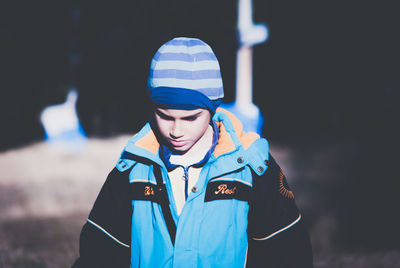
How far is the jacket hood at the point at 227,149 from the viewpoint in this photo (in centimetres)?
123

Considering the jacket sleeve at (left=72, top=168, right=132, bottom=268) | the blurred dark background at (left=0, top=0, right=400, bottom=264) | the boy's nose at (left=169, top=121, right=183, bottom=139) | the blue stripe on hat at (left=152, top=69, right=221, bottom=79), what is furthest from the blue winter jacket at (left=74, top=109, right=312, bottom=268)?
the blurred dark background at (left=0, top=0, right=400, bottom=264)

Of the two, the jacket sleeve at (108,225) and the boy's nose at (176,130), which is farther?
the jacket sleeve at (108,225)

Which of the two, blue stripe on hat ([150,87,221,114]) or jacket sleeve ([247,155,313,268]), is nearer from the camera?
blue stripe on hat ([150,87,221,114])

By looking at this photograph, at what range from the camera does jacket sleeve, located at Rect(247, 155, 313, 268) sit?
1242mm

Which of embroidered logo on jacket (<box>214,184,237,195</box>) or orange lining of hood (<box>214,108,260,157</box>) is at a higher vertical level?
orange lining of hood (<box>214,108,260,157</box>)

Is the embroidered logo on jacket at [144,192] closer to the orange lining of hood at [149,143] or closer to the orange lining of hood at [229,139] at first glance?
the orange lining of hood at [149,143]

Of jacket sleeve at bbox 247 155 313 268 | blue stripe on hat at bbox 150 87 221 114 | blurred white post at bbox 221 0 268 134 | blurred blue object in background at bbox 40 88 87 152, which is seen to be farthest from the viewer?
blurred blue object in background at bbox 40 88 87 152

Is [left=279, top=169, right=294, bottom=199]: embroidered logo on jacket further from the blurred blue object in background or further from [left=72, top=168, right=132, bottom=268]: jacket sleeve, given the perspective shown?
the blurred blue object in background

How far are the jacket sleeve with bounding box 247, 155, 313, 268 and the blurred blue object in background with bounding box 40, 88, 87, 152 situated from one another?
2359mm

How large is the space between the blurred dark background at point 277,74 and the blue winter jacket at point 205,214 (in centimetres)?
161

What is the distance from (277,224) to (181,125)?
488mm

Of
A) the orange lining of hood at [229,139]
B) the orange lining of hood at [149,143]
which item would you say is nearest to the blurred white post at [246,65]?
the orange lining of hood at [229,139]

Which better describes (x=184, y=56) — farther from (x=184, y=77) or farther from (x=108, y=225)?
(x=108, y=225)

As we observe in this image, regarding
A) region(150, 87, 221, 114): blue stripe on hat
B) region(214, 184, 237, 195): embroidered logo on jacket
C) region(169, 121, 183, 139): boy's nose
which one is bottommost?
region(214, 184, 237, 195): embroidered logo on jacket
